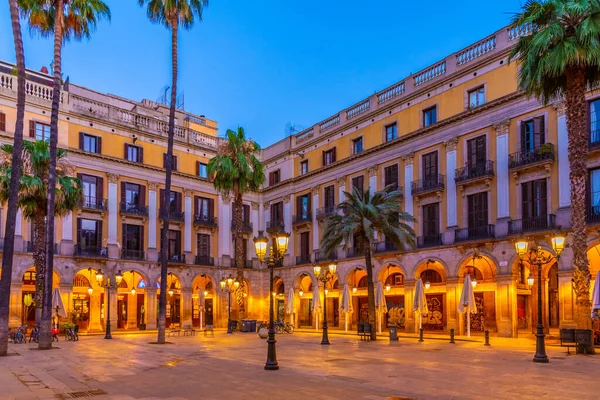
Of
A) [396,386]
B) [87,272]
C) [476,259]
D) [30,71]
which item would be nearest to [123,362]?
[396,386]

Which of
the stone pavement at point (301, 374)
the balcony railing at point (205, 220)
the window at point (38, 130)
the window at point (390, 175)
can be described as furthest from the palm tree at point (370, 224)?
the window at point (38, 130)

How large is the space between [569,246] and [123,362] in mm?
22033

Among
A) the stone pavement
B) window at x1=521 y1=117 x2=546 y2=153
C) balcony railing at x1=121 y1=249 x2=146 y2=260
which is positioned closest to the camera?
the stone pavement

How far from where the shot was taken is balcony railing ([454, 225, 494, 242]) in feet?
109

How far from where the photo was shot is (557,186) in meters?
30.2

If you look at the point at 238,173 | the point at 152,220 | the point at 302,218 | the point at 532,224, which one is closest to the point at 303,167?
the point at 302,218

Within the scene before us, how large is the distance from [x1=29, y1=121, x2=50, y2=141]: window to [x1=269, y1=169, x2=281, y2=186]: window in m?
20.6

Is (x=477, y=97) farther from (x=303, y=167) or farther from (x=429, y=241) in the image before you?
(x=303, y=167)

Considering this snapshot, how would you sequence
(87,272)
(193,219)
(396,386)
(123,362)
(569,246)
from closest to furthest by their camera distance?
(396,386) < (123,362) < (569,246) < (87,272) < (193,219)

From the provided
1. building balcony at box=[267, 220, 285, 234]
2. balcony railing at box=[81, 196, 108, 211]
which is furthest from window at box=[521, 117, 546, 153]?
balcony railing at box=[81, 196, 108, 211]

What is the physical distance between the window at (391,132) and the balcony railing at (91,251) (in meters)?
22.9

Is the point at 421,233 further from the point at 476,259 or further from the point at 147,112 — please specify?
the point at 147,112

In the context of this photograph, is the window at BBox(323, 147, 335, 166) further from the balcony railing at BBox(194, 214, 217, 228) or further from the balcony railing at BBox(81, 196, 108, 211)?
the balcony railing at BBox(81, 196, 108, 211)

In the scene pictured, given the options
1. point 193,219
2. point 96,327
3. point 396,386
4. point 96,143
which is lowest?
point 96,327
